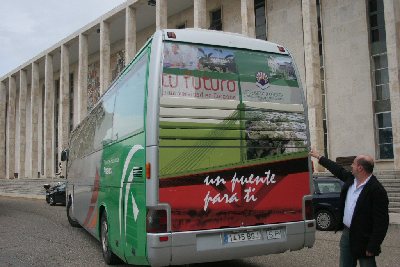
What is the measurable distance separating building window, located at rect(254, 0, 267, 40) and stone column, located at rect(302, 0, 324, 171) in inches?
307

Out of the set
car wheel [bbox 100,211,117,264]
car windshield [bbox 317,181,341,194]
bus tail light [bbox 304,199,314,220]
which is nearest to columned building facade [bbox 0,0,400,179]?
car windshield [bbox 317,181,341,194]

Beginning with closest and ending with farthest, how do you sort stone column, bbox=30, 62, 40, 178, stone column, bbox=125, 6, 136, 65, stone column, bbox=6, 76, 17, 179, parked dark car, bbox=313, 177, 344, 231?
parked dark car, bbox=313, 177, 344, 231, stone column, bbox=125, 6, 136, 65, stone column, bbox=30, 62, 40, 178, stone column, bbox=6, 76, 17, 179

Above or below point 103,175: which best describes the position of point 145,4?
above

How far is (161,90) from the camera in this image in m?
5.32

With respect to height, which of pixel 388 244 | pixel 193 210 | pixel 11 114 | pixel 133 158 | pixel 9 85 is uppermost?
pixel 9 85

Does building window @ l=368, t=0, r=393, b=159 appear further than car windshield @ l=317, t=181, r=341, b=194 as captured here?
Yes

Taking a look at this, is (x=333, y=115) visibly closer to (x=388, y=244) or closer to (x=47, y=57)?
(x=388, y=244)

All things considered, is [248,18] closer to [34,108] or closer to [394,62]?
[394,62]

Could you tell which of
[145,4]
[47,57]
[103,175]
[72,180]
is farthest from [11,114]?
[103,175]

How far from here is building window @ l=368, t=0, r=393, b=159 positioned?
25656mm

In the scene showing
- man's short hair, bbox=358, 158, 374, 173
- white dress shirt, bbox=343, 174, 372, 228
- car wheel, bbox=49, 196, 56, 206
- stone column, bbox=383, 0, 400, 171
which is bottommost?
car wheel, bbox=49, 196, 56, 206

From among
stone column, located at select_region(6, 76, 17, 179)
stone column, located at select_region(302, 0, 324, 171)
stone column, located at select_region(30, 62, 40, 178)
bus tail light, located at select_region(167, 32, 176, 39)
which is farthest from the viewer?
stone column, located at select_region(6, 76, 17, 179)

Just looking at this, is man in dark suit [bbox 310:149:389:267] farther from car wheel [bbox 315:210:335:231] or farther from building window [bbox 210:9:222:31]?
building window [bbox 210:9:222:31]

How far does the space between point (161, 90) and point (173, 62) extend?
44 cm
